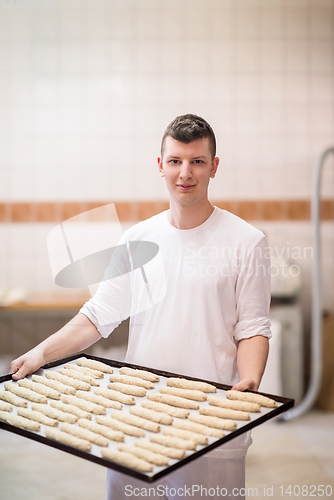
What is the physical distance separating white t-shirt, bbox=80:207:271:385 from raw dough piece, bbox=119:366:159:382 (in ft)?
0.17

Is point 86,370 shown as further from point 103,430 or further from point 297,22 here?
point 297,22

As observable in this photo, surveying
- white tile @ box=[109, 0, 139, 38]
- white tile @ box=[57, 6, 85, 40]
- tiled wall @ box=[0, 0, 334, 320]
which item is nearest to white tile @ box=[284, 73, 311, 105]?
tiled wall @ box=[0, 0, 334, 320]

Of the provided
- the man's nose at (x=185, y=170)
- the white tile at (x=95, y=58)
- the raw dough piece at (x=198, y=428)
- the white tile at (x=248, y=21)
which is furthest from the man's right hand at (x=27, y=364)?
the white tile at (x=248, y=21)

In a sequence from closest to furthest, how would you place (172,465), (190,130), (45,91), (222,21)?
(172,465), (190,130), (45,91), (222,21)

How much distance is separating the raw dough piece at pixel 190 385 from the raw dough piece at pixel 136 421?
0.11 meters

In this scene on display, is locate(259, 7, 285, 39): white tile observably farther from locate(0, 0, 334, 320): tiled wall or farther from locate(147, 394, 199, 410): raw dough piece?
locate(147, 394, 199, 410): raw dough piece

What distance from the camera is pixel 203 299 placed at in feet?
3.02

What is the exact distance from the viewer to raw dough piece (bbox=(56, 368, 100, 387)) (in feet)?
2.98

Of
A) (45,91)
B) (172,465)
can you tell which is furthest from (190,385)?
(45,91)

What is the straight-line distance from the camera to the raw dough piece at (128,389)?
0.86 metres

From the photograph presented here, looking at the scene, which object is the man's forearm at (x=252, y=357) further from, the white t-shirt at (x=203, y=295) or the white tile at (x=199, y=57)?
the white tile at (x=199, y=57)

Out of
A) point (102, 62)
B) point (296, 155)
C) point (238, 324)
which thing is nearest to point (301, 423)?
point (296, 155)

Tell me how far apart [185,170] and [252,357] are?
0.37m

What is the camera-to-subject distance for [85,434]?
0.72 meters
